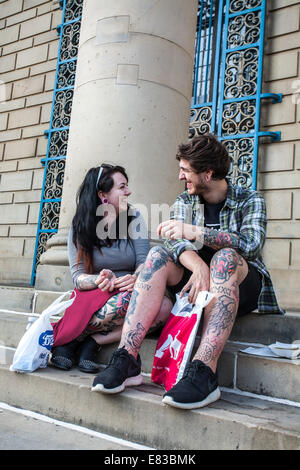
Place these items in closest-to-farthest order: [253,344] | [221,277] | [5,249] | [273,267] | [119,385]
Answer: [119,385]
[221,277]
[253,344]
[273,267]
[5,249]

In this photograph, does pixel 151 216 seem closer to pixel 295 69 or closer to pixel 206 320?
pixel 206 320

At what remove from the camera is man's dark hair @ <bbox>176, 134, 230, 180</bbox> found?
8.63 feet

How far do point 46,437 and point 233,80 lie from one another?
19.7 ft

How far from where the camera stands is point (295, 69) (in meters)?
6.57

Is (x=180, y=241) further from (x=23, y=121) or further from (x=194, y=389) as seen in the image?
(x=23, y=121)

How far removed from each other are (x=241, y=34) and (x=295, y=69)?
99 cm

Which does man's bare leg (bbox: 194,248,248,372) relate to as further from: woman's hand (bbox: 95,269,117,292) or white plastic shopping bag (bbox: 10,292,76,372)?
white plastic shopping bag (bbox: 10,292,76,372)

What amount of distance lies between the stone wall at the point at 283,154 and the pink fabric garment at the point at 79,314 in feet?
12.8

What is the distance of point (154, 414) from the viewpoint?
194 centimetres

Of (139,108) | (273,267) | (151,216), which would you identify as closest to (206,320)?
(151,216)

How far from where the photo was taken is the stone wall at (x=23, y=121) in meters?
9.01

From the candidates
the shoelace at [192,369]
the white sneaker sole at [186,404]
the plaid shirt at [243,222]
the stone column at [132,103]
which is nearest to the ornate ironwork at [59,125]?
the stone column at [132,103]

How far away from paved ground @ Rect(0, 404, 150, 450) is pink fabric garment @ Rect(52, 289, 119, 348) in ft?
1.82

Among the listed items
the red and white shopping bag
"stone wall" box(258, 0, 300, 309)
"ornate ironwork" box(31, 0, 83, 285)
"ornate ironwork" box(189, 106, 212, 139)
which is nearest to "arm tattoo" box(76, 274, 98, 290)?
the red and white shopping bag
